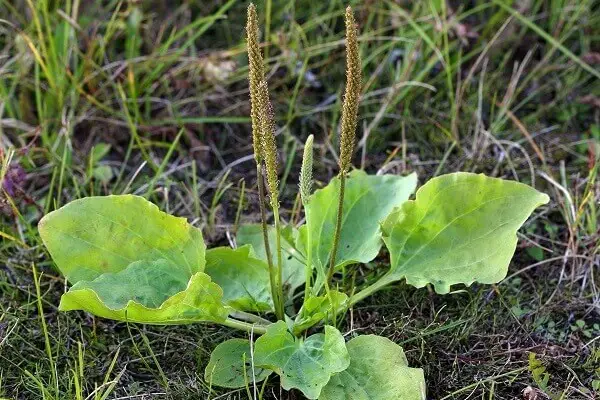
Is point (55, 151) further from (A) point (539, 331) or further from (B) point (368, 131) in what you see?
(A) point (539, 331)

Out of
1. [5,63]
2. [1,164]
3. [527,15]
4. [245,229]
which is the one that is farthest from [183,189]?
[527,15]

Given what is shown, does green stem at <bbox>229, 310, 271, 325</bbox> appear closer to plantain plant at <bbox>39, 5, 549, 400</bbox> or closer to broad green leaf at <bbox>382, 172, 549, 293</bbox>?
plantain plant at <bbox>39, 5, 549, 400</bbox>

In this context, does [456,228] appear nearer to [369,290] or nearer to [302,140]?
[369,290]

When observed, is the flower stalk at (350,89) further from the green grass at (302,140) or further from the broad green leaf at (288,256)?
the green grass at (302,140)

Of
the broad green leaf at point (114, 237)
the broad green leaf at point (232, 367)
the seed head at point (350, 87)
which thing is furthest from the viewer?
the broad green leaf at point (114, 237)

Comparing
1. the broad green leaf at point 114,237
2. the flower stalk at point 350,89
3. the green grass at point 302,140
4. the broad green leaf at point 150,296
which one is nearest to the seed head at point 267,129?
the flower stalk at point 350,89

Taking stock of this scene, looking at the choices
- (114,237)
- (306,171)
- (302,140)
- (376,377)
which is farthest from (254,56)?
(302,140)

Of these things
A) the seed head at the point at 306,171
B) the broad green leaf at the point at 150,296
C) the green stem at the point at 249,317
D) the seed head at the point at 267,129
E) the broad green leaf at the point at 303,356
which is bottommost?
the green stem at the point at 249,317
